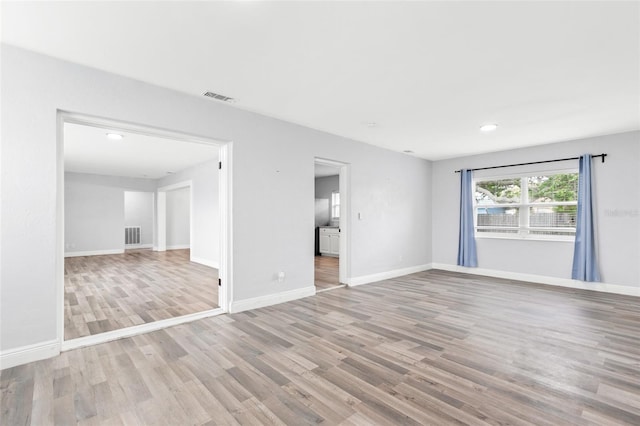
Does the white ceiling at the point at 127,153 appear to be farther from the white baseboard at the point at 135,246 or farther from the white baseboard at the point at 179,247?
the white baseboard at the point at 135,246

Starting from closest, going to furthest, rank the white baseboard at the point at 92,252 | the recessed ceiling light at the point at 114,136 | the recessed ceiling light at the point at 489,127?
the recessed ceiling light at the point at 489,127
the recessed ceiling light at the point at 114,136
the white baseboard at the point at 92,252

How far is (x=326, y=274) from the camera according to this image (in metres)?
6.17

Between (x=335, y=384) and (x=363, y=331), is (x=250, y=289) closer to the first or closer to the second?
(x=363, y=331)

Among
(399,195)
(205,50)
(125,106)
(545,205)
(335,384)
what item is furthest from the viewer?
(399,195)

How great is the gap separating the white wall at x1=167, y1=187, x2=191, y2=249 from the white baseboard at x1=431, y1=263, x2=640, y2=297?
877 cm

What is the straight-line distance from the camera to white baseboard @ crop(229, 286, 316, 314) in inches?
146

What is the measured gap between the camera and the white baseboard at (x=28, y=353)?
7.61 feet

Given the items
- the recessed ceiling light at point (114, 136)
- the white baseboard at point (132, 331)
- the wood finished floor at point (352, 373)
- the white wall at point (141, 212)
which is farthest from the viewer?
the white wall at point (141, 212)

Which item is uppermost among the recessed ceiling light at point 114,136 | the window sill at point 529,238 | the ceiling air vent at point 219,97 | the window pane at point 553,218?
the recessed ceiling light at point 114,136

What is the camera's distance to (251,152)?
12.8ft

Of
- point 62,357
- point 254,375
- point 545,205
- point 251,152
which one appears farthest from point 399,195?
point 62,357

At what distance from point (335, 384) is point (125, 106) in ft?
10.0

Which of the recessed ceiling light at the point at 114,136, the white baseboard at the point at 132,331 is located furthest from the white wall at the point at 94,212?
the white baseboard at the point at 132,331

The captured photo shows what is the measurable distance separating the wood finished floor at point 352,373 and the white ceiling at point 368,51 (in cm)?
248
